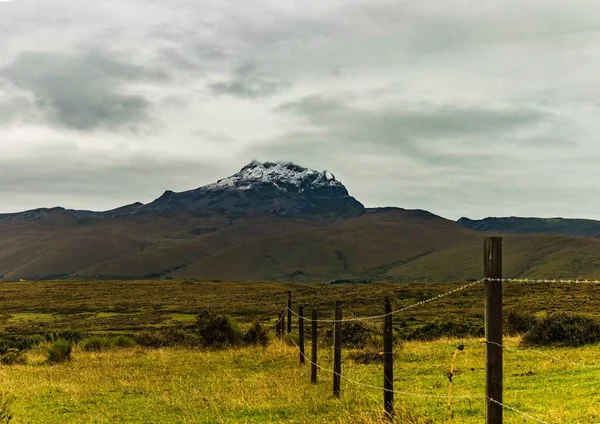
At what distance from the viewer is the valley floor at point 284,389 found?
513 inches

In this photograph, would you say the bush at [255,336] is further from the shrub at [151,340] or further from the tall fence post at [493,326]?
the tall fence post at [493,326]

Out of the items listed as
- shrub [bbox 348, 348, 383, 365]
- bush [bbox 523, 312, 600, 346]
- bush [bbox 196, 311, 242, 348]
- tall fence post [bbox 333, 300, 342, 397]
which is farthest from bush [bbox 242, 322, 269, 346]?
tall fence post [bbox 333, 300, 342, 397]

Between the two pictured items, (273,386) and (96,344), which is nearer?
(273,386)

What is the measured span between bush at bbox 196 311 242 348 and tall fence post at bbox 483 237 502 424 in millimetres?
A: 25507

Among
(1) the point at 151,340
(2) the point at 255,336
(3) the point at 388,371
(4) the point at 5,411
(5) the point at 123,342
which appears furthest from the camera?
(1) the point at 151,340

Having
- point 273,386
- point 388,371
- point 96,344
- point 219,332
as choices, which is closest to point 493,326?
point 388,371

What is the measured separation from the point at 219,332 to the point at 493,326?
26.0 meters

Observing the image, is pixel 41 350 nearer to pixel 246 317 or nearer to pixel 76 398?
pixel 76 398

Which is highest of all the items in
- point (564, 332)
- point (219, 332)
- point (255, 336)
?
point (564, 332)

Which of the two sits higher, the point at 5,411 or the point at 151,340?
the point at 5,411

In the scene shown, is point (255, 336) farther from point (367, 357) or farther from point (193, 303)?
point (193, 303)

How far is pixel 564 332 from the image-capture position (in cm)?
2362

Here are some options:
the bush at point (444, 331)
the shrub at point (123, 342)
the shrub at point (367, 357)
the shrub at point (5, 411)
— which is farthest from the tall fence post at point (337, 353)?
the shrub at point (123, 342)

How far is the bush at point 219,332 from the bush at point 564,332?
592 inches
